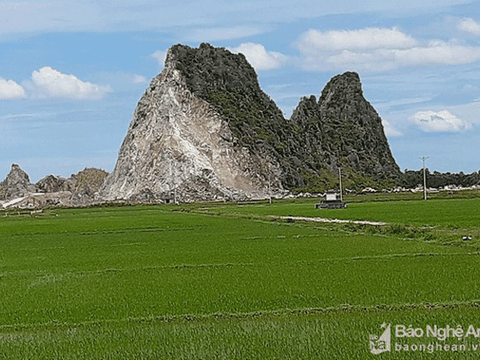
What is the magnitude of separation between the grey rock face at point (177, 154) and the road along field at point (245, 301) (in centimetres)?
7393

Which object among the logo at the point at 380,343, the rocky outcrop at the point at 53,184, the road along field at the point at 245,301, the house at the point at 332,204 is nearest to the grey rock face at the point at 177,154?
the rocky outcrop at the point at 53,184

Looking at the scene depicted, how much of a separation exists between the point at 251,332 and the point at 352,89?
143 m

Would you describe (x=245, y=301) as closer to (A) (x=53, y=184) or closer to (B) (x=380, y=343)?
(B) (x=380, y=343)

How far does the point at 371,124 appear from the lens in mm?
148125

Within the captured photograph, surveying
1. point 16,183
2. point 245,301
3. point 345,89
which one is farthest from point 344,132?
point 245,301

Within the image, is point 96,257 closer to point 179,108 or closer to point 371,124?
point 179,108

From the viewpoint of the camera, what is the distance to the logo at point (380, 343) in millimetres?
7345

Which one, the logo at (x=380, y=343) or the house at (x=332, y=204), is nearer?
the logo at (x=380, y=343)

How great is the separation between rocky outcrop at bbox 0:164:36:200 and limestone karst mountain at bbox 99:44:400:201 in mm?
47410

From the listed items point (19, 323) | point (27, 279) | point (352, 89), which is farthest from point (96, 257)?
point (352, 89)

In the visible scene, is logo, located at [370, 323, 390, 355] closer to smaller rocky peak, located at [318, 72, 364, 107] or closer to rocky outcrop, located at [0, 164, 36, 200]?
smaller rocky peak, located at [318, 72, 364, 107]

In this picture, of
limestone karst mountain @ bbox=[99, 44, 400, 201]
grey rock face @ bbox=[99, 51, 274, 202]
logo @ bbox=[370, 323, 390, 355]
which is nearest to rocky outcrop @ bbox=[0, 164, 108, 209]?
grey rock face @ bbox=[99, 51, 274, 202]

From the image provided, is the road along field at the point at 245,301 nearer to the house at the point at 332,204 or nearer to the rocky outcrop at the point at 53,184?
the house at the point at 332,204

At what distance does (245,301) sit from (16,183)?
151 m
